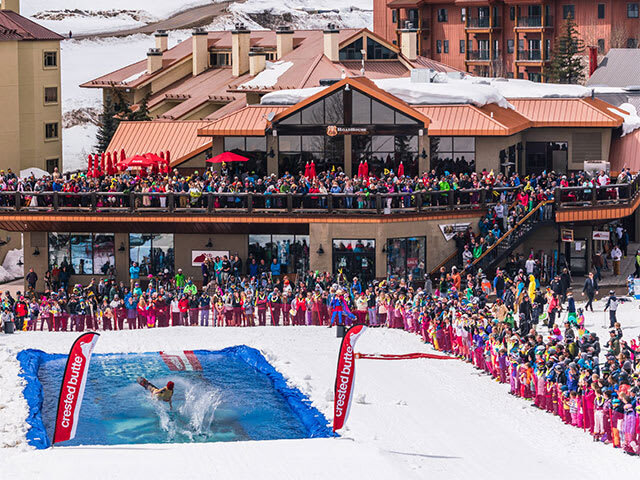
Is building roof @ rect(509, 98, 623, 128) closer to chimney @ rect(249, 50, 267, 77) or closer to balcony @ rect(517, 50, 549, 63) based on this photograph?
chimney @ rect(249, 50, 267, 77)

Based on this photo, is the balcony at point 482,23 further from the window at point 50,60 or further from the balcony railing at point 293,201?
the balcony railing at point 293,201

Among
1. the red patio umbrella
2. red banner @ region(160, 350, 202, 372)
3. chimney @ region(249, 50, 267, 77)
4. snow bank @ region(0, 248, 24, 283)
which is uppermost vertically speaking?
chimney @ region(249, 50, 267, 77)

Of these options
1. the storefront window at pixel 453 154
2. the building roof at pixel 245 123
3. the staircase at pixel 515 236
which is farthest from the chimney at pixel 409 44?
the staircase at pixel 515 236

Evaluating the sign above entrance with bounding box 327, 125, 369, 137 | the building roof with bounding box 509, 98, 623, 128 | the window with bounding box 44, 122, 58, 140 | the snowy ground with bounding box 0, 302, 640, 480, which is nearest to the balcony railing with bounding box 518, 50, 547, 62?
the window with bounding box 44, 122, 58, 140

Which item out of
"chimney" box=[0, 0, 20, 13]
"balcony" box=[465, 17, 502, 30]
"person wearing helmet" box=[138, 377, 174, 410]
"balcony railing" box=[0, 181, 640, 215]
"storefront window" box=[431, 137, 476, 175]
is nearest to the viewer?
"person wearing helmet" box=[138, 377, 174, 410]

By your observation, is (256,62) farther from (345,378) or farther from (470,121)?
(345,378)

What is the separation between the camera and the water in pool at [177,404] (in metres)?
35.5

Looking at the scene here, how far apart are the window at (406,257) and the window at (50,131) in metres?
35.9

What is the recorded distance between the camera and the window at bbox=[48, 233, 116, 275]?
54438 mm

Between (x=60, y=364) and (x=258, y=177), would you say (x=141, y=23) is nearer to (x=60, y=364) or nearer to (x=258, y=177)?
(x=258, y=177)

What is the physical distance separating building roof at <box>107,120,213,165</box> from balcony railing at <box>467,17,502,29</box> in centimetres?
5914

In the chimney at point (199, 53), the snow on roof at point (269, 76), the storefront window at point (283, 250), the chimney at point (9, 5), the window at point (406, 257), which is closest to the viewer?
the window at point (406, 257)

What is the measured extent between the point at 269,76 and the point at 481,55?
48309mm

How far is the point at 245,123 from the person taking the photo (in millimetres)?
56906
